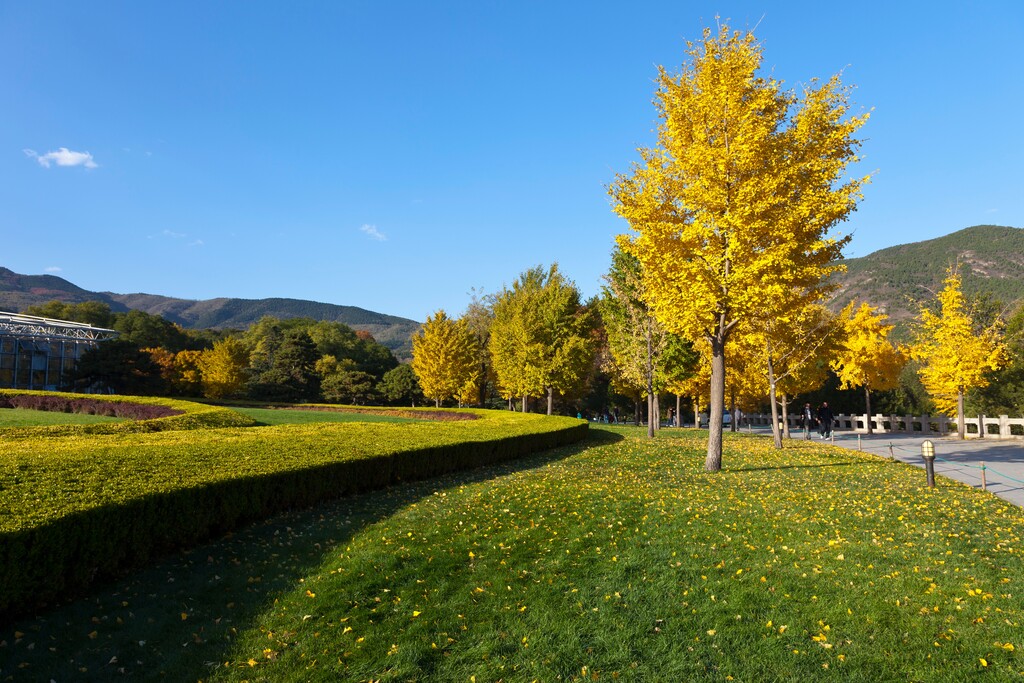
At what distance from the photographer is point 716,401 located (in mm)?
13758

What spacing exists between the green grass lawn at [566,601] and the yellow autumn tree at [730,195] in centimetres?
522

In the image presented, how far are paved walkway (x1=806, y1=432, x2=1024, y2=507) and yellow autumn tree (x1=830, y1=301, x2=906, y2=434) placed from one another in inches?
302

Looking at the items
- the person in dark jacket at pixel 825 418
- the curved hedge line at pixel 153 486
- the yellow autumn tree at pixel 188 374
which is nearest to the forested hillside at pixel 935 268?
the person in dark jacket at pixel 825 418

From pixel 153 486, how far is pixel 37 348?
63.4 metres

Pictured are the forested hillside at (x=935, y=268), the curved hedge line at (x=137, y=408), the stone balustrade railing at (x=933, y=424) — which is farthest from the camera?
the forested hillside at (x=935, y=268)

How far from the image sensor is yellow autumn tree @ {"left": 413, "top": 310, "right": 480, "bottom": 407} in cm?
3997

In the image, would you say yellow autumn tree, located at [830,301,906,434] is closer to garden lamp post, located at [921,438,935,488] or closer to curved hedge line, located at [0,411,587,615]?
garden lamp post, located at [921,438,935,488]

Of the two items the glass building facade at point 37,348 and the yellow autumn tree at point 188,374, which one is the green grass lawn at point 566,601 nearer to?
the yellow autumn tree at point 188,374

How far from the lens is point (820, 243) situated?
12.6m

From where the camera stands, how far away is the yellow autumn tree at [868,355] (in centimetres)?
3419

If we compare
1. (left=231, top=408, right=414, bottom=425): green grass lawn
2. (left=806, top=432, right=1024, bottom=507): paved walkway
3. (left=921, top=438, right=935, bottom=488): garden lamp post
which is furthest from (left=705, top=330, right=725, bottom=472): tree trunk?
(left=231, top=408, right=414, bottom=425): green grass lawn

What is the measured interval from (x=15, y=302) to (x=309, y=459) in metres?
218

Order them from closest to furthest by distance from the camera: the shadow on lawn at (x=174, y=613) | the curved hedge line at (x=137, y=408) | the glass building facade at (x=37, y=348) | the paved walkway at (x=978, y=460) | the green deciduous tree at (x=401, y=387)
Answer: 1. the shadow on lawn at (x=174, y=613)
2. the paved walkway at (x=978, y=460)
3. the curved hedge line at (x=137, y=408)
4. the green deciduous tree at (x=401, y=387)
5. the glass building facade at (x=37, y=348)

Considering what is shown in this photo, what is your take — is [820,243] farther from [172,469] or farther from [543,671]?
[172,469]
